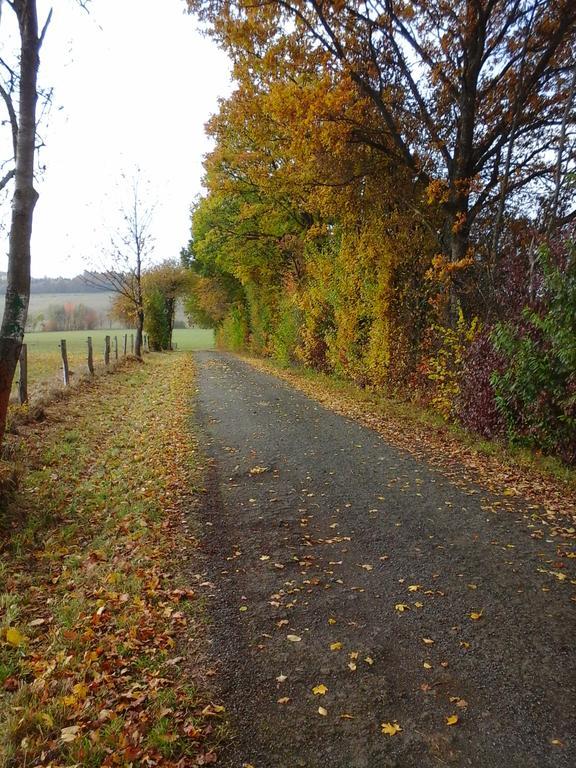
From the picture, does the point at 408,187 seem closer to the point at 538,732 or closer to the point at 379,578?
the point at 379,578

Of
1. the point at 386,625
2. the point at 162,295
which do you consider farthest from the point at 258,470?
the point at 162,295

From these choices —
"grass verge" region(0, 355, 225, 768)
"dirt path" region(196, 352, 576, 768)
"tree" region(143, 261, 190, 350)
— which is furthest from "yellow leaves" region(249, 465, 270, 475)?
"tree" region(143, 261, 190, 350)

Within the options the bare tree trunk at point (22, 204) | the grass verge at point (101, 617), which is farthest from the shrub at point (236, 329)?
the bare tree trunk at point (22, 204)

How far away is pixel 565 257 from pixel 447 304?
416 cm

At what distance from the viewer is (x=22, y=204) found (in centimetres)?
572

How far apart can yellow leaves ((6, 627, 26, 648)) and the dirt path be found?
1.39m

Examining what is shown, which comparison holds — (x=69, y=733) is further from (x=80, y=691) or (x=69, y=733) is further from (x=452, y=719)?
(x=452, y=719)

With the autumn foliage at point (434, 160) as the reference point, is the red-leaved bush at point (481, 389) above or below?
below

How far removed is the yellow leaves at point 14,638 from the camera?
11.8 feet

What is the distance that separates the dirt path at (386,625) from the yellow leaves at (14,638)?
1394 millimetres

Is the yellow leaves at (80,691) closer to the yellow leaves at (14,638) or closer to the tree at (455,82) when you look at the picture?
Answer: the yellow leaves at (14,638)

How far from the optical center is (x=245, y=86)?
42.0ft

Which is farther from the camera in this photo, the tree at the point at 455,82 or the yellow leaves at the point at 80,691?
the tree at the point at 455,82

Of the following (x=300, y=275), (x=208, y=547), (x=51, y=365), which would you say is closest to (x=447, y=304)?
(x=208, y=547)
